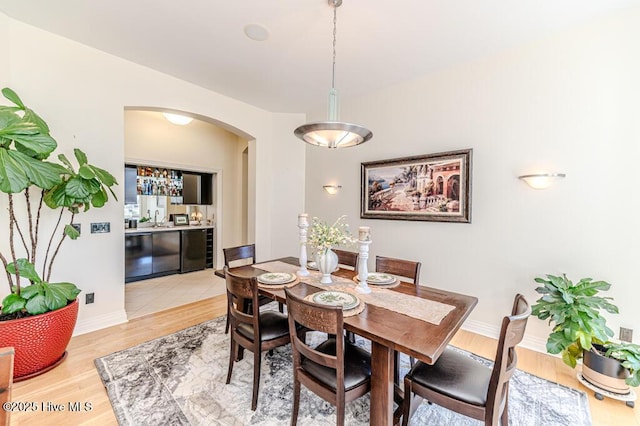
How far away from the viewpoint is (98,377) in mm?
2105

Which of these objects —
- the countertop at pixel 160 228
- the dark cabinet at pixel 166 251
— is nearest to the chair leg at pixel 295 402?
the countertop at pixel 160 228

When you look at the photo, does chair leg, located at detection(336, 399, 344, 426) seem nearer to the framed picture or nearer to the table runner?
the table runner

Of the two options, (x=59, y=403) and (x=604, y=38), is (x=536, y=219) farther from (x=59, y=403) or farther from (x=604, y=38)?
(x=59, y=403)

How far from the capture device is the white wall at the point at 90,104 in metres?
2.50

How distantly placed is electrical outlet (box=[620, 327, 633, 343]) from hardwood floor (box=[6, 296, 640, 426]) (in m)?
0.49

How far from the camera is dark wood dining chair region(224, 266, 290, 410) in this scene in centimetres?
181

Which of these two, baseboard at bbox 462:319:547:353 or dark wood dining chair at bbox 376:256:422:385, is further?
baseboard at bbox 462:319:547:353

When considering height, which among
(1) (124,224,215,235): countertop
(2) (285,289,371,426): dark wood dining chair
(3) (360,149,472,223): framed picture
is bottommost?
(2) (285,289,371,426): dark wood dining chair

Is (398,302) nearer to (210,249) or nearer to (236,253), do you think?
(236,253)

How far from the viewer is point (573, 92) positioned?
2393 mm

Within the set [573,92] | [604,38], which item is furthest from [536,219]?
[604,38]

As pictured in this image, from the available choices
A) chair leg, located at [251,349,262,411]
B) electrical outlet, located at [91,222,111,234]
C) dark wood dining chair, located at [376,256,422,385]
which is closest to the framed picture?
dark wood dining chair, located at [376,256,422,385]

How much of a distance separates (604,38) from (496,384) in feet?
9.84

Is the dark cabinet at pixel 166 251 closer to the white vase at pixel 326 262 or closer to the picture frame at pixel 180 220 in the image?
the picture frame at pixel 180 220
